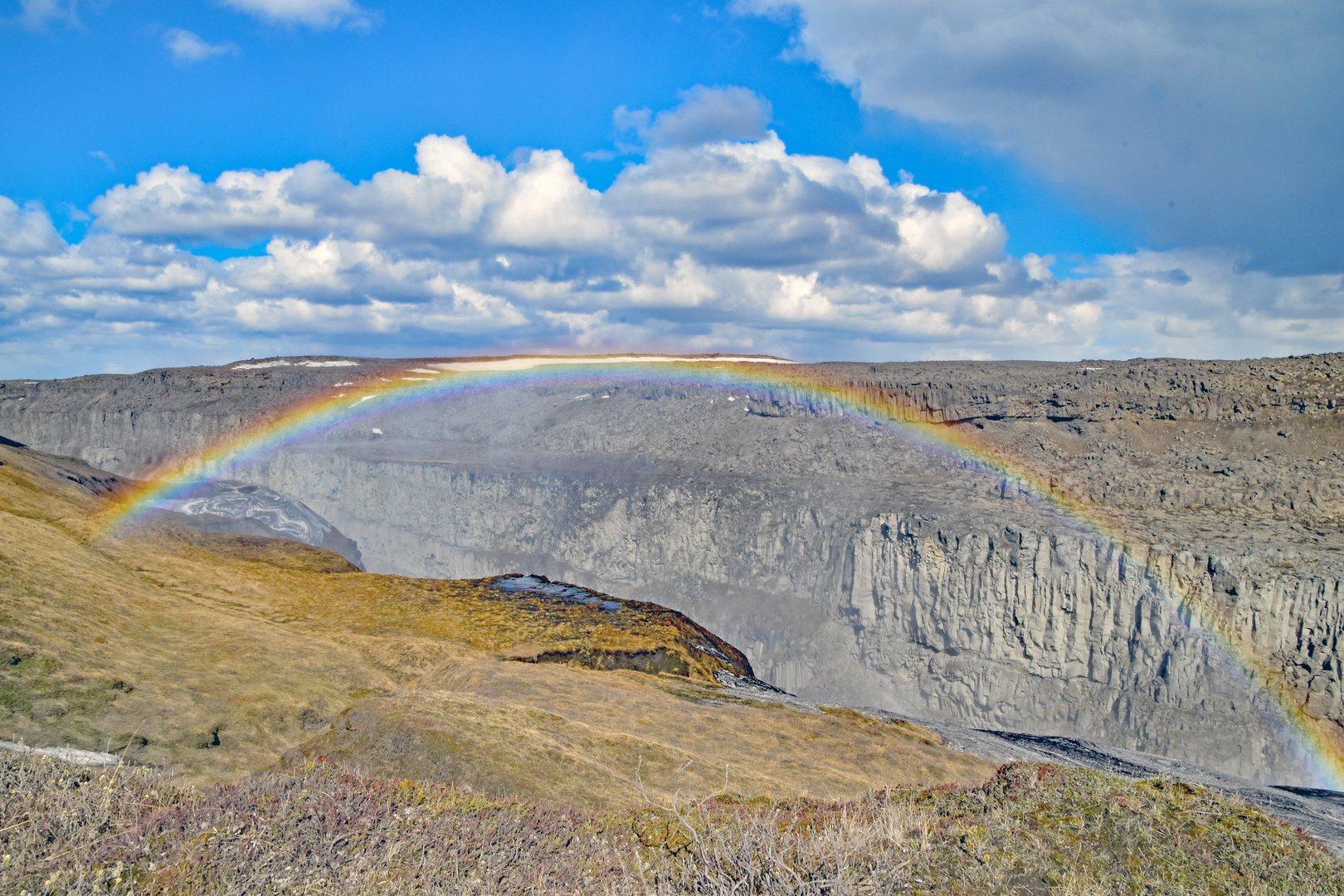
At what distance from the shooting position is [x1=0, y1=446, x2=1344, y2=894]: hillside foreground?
7324 millimetres

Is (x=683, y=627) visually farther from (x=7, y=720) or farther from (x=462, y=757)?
(x=7, y=720)

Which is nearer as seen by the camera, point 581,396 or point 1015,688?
point 1015,688

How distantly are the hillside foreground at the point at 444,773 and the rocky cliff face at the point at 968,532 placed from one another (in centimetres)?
1563

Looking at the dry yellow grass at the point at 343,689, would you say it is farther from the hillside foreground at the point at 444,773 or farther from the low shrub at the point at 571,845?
the low shrub at the point at 571,845

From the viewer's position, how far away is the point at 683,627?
132 ft

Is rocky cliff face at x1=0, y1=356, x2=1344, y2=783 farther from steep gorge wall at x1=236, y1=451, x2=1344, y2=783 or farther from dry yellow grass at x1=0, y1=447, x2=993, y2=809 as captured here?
dry yellow grass at x1=0, y1=447, x2=993, y2=809

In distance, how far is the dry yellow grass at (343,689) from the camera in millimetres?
14531

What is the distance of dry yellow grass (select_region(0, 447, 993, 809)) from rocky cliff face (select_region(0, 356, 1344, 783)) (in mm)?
14769

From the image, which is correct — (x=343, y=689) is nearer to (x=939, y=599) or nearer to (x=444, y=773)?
(x=444, y=773)

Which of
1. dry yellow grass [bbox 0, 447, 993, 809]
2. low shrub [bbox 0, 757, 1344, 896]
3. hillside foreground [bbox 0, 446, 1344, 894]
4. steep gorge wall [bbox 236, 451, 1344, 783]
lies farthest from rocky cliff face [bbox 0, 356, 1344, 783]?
low shrub [bbox 0, 757, 1344, 896]

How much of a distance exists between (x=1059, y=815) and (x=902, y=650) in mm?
35913

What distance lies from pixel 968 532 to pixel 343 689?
3454 centimetres

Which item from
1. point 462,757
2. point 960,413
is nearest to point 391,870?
point 462,757

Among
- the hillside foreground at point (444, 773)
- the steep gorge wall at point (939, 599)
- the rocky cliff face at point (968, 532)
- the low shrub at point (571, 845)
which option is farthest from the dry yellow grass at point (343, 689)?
the rocky cliff face at point (968, 532)
